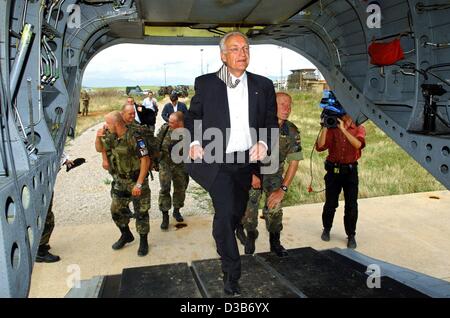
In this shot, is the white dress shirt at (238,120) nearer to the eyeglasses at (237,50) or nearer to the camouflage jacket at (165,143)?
the eyeglasses at (237,50)

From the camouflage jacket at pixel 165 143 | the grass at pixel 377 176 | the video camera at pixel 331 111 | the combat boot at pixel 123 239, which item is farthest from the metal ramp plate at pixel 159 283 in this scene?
the grass at pixel 377 176

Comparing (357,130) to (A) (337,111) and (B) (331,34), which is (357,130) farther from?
(B) (331,34)

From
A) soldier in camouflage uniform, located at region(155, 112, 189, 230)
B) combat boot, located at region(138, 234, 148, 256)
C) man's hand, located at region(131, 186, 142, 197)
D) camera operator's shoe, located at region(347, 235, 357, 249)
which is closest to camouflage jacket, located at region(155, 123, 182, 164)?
soldier in camouflage uniform, located at region(155, 112, 189, 230)

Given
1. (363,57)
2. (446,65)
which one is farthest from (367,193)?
(446,65)

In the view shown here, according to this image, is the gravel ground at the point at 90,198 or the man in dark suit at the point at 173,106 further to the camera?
the man in dark suit at the point at 173,106

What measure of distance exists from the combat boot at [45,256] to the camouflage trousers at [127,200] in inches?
30.4

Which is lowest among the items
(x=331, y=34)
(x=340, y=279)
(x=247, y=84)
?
(x=340, y=279)

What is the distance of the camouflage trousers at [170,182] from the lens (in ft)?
17.0

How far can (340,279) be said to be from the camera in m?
2.59

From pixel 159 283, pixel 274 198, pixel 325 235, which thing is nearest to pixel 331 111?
pixel 274 198

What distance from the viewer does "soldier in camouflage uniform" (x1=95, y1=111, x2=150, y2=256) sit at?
4.23 m

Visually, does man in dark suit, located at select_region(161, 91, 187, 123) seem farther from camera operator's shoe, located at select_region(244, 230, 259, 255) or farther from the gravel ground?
camera operator's shoe, located at select_region(244, 230, 259, 255)
